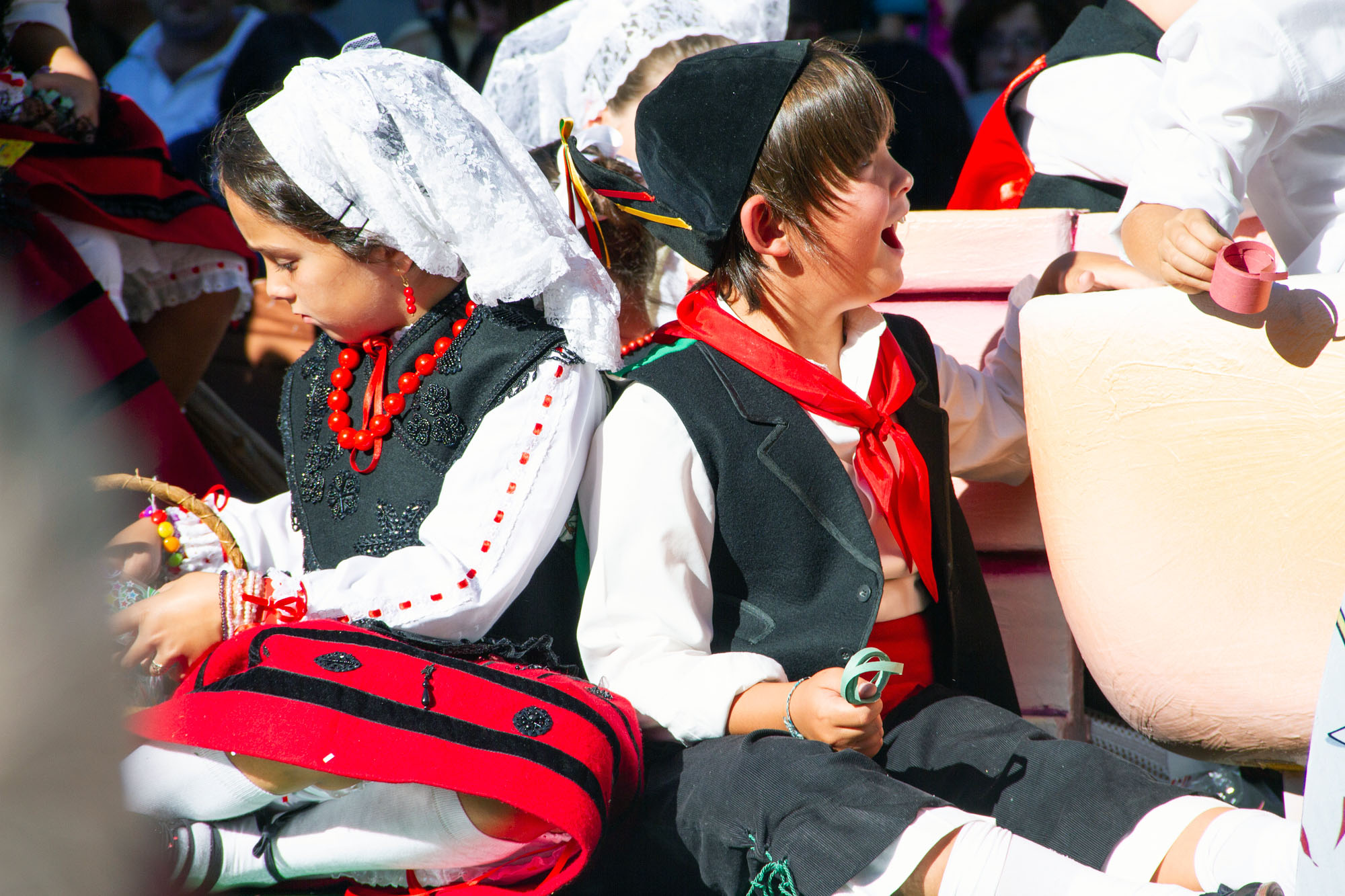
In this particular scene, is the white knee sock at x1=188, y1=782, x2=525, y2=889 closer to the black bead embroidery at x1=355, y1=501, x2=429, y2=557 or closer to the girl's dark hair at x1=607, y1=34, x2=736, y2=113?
the black bead embroidery at x1=355, y1=501, x2=429, y2=557

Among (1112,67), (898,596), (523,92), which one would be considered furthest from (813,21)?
(898,596)

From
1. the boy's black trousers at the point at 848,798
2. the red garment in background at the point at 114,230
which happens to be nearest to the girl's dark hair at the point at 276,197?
the red garment in background at the point at 114,230

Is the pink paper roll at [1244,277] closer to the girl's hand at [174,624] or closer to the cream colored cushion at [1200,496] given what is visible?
the cream colored cushion at [1200,496]

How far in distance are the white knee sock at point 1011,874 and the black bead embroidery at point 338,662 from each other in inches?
26.7

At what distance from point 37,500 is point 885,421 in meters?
1.13

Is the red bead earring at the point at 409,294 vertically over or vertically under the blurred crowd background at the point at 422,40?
over

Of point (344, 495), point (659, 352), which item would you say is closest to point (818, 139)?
point (659, 352)

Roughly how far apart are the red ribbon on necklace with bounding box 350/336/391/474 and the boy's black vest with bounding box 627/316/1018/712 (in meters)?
0.37

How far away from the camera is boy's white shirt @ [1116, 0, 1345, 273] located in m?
1.38

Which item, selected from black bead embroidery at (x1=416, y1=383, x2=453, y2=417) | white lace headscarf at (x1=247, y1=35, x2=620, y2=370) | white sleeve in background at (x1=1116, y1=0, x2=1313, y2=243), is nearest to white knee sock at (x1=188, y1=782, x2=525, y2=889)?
black bead embroidery at (x1=416, y1=383, x2=453, y2=417)

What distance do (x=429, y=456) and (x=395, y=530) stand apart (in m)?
0.11

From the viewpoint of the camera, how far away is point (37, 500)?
0.60 m

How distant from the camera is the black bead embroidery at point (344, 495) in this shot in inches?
62.7

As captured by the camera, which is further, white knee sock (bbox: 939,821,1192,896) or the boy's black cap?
the boy's black cap
